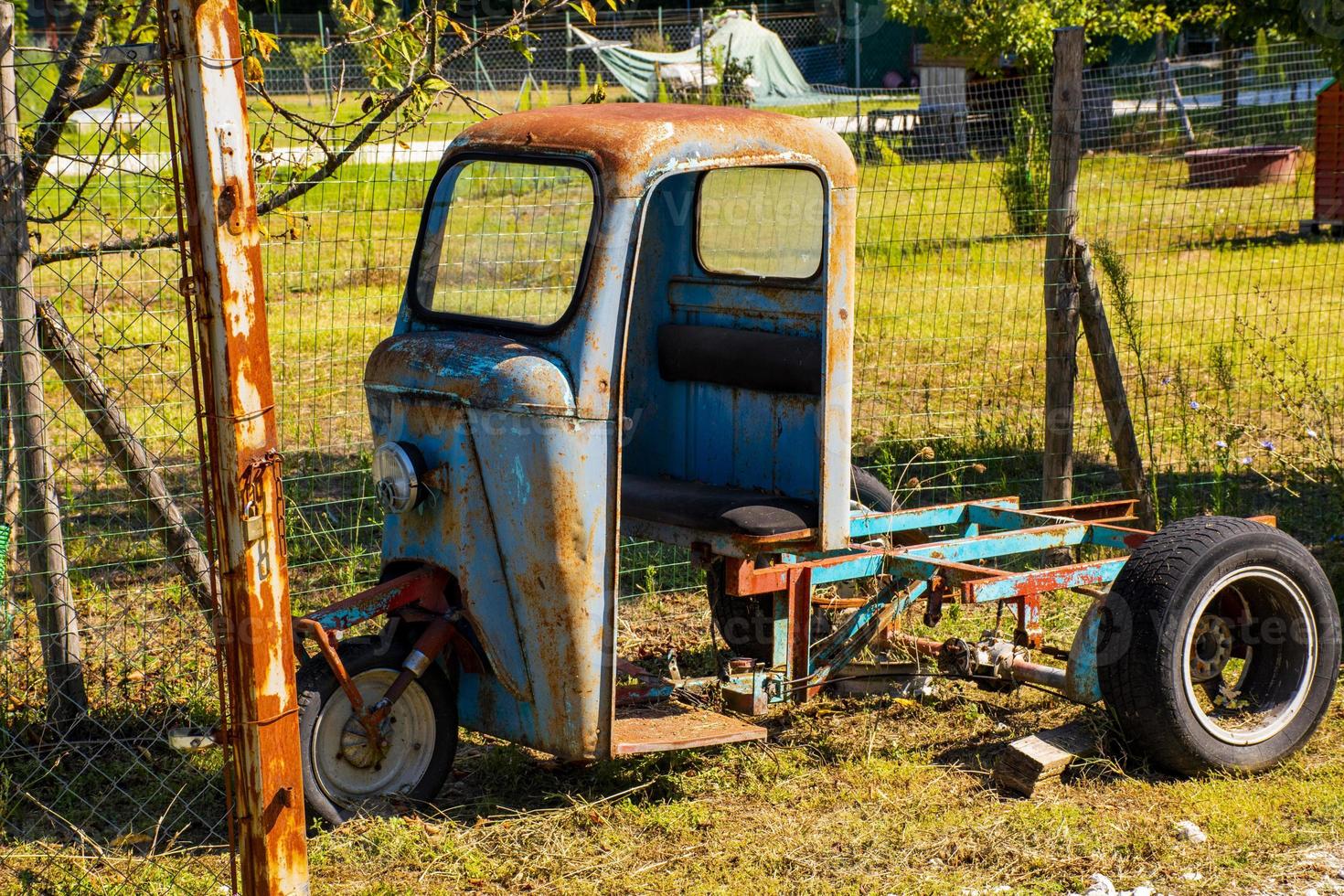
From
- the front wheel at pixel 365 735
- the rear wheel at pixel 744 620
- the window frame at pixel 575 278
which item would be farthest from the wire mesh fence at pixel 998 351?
the front wheel at pixel 365 735

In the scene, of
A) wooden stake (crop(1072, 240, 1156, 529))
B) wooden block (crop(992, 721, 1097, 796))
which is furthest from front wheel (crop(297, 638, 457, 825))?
wooden stake (crop(1072, 240, 1156, 529))

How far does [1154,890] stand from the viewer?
380 cm

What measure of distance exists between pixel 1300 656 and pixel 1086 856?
4.01 feet

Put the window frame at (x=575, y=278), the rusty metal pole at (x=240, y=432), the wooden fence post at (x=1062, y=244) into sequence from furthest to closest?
the wooden fence post at (x=1062, y=244) → the window frame at (x=575, y=278) → the rusty metal pole at (x=240, y=432)

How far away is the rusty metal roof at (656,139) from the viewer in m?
4.03

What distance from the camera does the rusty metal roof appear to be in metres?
4.03

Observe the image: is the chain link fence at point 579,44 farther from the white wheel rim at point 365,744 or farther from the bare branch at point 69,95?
the white wheel rim at point 365,744

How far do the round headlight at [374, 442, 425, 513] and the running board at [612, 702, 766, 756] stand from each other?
88 cm

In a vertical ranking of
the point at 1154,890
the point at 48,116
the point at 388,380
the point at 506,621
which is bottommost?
the point at 1154,890

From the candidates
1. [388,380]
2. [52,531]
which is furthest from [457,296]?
[52,531]

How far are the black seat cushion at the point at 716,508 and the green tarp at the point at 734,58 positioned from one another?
20.7 meters

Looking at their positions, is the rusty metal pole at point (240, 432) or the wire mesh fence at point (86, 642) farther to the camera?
the wire mesh fence at point (86, 642)

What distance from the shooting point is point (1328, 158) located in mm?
14516

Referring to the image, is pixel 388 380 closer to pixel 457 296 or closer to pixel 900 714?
pixel 457 296
